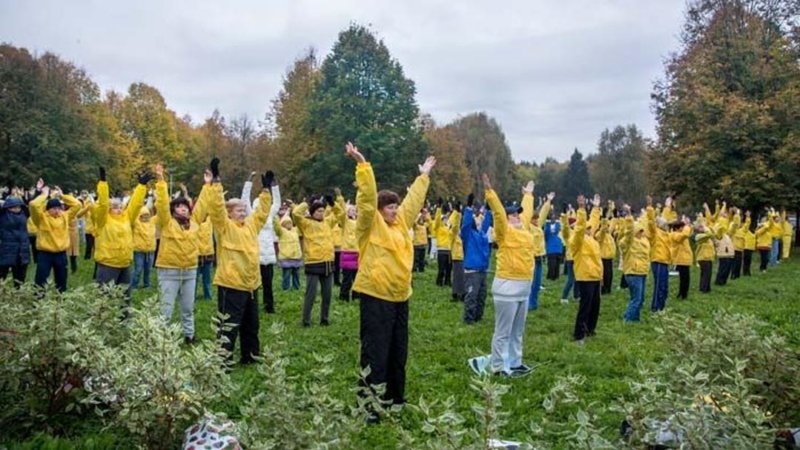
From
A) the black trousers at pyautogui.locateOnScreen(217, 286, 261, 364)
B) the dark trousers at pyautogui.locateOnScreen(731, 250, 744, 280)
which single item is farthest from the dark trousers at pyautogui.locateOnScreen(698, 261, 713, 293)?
the black trousers at pyautogui.locateOnScreen(217, 286, 261, 364)

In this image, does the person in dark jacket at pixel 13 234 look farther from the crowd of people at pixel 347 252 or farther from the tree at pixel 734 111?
the tree at pixel 734 111

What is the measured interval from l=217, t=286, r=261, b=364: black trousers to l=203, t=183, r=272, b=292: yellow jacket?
0.11 metres

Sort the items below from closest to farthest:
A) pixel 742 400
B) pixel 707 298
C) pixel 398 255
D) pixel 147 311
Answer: pixel 742 400, pixel 147 311, pixel 398 255, pixel 707 298

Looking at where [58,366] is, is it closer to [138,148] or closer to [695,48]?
[695,48]

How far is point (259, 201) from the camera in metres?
8.37

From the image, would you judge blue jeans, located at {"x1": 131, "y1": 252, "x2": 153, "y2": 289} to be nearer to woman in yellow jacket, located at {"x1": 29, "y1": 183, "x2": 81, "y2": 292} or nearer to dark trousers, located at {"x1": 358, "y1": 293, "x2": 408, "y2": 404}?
woman in yellow jacket, located at {"x1": 29, "y1": 183, "x2": 81, "y2": 292}

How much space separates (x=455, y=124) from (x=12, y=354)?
6820cm

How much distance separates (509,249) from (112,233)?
5.34m

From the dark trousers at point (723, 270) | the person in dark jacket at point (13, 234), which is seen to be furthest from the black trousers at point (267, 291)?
the dark trousers at point (723, 270)

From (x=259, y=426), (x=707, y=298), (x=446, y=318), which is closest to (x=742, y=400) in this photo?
(x=259, y=426)

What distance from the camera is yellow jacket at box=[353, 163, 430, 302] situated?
5.80m

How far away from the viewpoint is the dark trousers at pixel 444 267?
17.1m

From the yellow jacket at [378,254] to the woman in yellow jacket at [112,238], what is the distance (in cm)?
406

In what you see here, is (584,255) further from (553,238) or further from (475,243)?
(553,238)
